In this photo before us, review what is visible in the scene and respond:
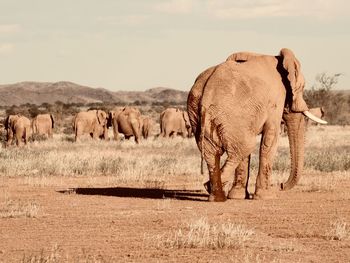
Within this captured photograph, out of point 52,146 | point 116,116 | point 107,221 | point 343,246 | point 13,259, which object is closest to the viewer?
point 13,259

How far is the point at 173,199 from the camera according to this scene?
1495 cm

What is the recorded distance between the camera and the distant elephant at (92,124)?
4147cm

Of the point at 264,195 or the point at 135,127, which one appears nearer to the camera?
the point at 264,195

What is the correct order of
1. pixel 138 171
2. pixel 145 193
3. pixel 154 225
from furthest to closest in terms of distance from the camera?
pixel 138 171, pixel 145 193, pixel 154 225

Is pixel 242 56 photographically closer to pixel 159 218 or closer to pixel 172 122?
pixel 159 218

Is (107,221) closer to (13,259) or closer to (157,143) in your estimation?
(13,259)

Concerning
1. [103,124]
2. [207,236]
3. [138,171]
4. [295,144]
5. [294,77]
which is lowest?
[103,124]

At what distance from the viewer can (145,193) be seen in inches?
643

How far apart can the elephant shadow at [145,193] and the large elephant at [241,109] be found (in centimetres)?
105

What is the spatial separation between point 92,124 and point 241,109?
2908 centimetres

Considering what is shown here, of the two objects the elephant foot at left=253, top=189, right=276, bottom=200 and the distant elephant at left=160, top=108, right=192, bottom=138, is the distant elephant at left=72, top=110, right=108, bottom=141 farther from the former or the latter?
the elephant foot at left=253, top=189, right=276, bottom=200

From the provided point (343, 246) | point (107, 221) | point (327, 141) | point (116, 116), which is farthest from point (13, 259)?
point (116, 116)

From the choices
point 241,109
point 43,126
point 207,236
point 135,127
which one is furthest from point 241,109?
point 43,126

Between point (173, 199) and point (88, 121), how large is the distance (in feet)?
89.8
